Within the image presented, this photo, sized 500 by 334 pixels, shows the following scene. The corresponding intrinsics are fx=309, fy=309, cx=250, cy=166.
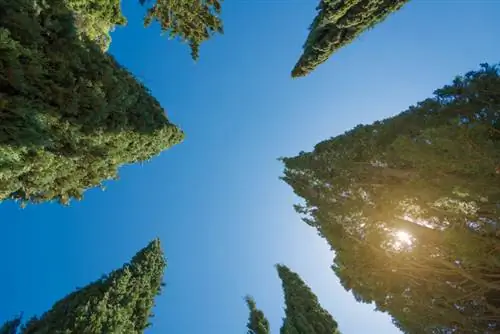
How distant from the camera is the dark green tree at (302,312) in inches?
805

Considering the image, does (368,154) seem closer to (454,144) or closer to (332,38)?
(454,144)

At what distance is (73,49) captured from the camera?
763 cm

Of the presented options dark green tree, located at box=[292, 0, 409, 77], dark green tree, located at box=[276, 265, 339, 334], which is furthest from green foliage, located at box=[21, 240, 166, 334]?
dark green tree, located at box=[292, 0, 409, 77]

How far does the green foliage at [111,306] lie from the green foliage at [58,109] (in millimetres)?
5950

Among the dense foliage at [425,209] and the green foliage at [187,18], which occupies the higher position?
the green foliage at [187,18]

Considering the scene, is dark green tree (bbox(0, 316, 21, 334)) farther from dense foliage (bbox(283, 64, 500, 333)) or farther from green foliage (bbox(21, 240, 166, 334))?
dense foliage (bbox(283, 64, 500, 333))

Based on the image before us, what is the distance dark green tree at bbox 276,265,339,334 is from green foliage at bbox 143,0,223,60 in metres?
18.3

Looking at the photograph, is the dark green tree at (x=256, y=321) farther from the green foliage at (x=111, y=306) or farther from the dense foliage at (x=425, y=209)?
the dense foliage at (x=425, y=209)

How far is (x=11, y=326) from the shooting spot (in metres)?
16.0

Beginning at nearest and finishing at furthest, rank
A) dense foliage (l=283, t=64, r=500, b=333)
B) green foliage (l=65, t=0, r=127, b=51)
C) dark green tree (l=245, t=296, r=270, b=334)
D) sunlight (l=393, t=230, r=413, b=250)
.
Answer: dense foliage (l=283, t=64, r=500, b=333)
sunlight (l=393, t=230, r=413, b=250)
green foliage (l=65, t=0, r=127, b=51)
dark green tree (l=245, t=296, r=270, b=334)

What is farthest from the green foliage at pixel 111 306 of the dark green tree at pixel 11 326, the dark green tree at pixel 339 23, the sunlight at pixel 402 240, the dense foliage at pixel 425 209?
the dark green tree at pixel 339 23

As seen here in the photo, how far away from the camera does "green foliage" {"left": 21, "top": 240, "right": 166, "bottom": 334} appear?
499 inches

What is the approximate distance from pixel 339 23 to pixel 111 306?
60.0ft

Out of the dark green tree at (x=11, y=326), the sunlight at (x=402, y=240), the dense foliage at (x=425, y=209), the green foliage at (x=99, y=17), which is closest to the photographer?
the dense foliage at (x=425, y=209)
